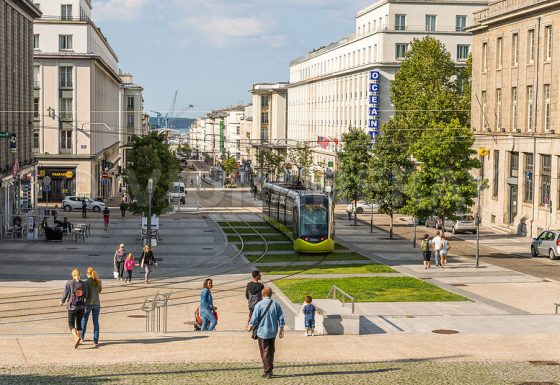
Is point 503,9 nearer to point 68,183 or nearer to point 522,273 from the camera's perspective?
point 522,273

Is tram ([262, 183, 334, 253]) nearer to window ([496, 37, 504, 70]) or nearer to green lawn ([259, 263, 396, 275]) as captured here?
green lawn ([259, 263, 396, 275])

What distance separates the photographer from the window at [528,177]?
65444 millimetres

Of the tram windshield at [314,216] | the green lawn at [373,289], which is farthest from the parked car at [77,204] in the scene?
the green lawn at [373,289]

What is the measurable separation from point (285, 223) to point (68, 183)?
129ft

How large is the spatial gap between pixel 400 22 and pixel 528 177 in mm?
46950

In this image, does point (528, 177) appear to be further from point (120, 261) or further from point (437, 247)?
point (120, 261)

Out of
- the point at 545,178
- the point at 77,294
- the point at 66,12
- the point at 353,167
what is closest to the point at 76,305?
the point at 77,294

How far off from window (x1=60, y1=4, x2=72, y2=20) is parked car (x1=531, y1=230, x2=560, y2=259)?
5985 cm

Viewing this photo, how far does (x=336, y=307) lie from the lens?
26656 mm

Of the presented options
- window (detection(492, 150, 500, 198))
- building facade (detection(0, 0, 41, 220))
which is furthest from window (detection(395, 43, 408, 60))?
building facade (detection(0, 0, 41, 220))

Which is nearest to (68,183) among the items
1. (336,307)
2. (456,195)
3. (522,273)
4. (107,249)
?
(107,249)

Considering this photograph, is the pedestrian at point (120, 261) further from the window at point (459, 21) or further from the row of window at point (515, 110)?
the window at point (459, 21)

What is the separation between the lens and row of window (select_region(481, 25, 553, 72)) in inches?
2505

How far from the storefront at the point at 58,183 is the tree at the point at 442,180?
46152 mm
